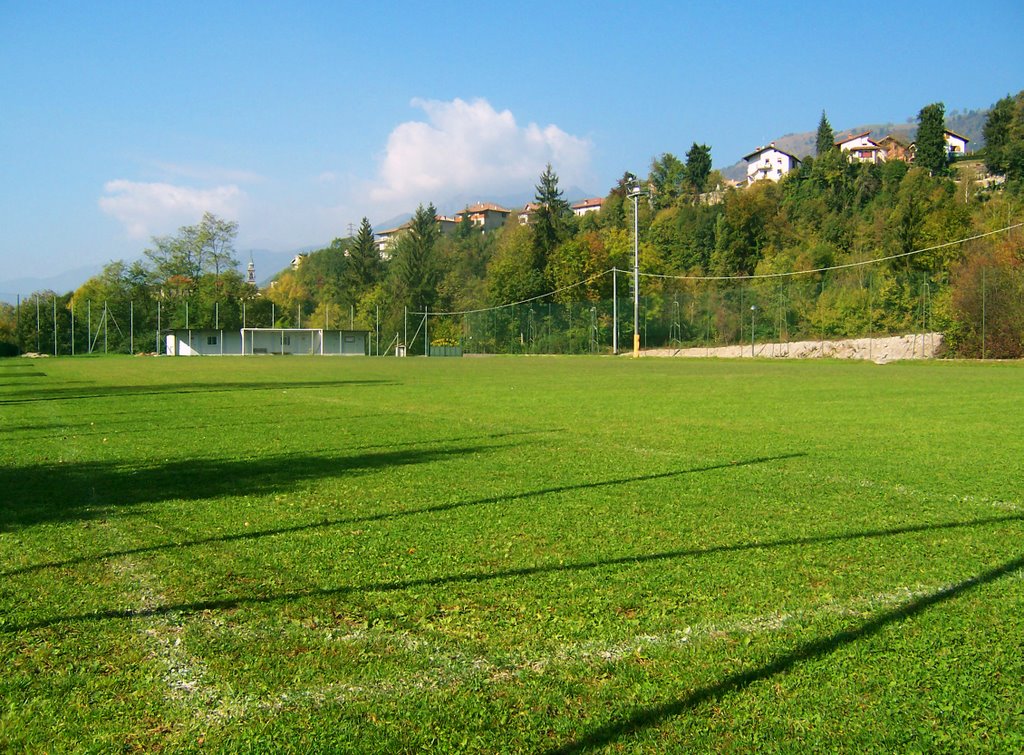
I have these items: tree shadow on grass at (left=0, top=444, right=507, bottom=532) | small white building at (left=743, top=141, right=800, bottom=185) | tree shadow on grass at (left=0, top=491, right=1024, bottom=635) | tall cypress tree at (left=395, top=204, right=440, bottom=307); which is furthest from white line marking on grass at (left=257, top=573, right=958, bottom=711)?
small white building at (left=743, top=141, right=800, bottom=185)

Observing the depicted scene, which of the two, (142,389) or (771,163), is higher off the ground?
(771,163)

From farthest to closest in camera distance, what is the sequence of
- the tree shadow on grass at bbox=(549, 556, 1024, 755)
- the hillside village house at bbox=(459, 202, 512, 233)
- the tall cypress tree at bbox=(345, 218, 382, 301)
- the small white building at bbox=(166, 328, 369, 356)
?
the hillside village house at bbox=(459, 202, 512, 233)
the tall cypress tree at bbox=(345, 218, 382, 301)
the small white building at bbox=(166, 328, 369, 356)
the tree shadow on grass at bbox=(549, 556, 1024, 755)

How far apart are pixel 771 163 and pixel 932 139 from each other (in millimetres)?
49877

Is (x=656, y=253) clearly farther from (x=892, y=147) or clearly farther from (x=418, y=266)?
(x=892, y=147)

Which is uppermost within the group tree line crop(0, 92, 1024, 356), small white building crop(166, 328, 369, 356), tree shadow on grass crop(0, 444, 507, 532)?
tree line crop(0, 92, 1024, 356)

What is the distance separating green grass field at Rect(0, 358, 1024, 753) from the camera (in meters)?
2.78

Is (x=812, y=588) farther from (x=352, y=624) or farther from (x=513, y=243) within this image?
(x=513, y=243)

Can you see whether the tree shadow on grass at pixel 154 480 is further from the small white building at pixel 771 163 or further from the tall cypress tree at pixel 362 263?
the small white building at pixel 771 163

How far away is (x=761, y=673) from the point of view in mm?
3139

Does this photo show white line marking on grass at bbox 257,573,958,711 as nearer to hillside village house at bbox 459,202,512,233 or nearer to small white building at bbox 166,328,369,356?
small white building at bbox 166,328,369,356

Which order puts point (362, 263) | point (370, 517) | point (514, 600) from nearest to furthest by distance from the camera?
point (514, 600) < point (370, 517) < point (362, 263)

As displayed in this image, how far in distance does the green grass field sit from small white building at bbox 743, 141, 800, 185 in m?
141

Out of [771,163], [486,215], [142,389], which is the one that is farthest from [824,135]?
[142,389]

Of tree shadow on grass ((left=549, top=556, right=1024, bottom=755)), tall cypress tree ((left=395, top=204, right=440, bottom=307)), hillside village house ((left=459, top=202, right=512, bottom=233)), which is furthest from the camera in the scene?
hillside village house ((left=459, top=202, right=512, bottom=233))
